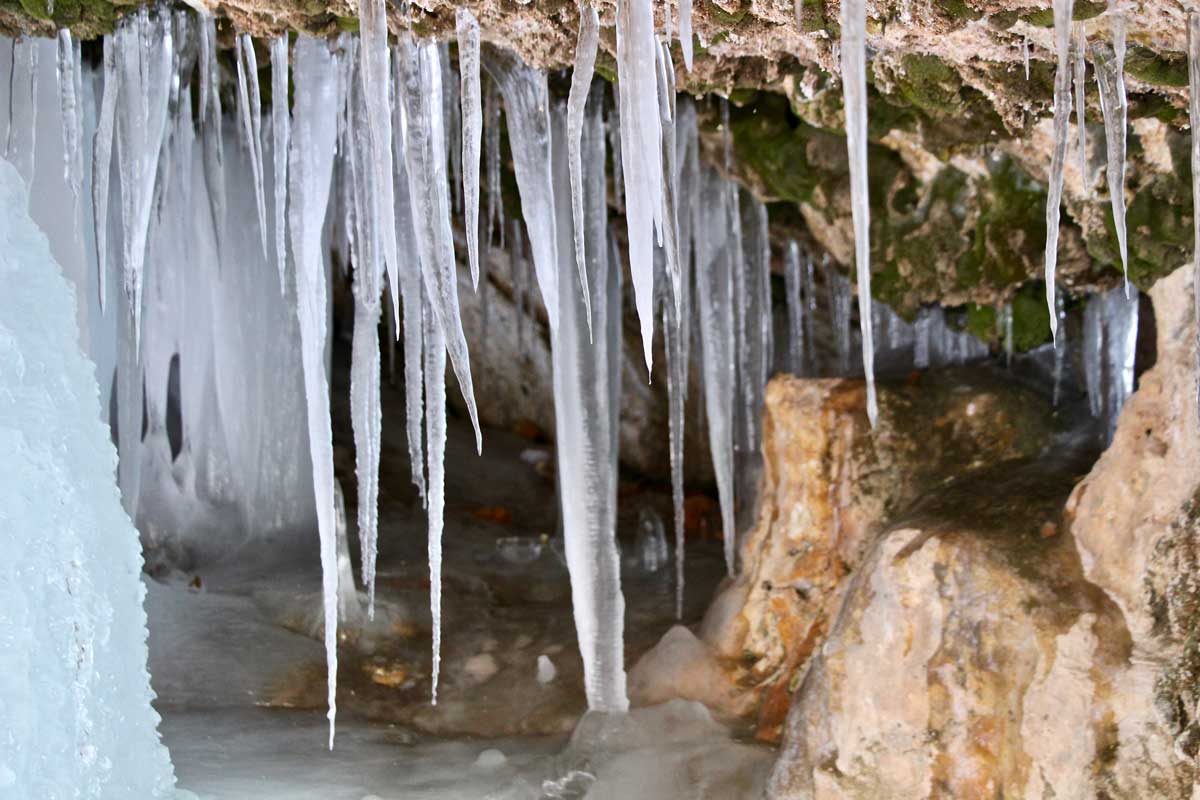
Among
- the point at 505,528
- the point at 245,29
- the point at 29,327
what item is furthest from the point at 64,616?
the point at 505,528

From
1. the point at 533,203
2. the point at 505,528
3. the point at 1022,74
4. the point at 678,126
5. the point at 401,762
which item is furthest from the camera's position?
the point at 505,528

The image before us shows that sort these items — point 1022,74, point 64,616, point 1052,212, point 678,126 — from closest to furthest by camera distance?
1. point 1052,212
2. point 64,616
3. point 1022,74
4. point 678,126

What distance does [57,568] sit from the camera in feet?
9.61

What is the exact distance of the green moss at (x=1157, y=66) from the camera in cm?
277

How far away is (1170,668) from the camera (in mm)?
3020

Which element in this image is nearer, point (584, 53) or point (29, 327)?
point (584, 53)

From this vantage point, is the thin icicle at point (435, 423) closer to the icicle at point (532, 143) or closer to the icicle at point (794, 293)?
the icicle at point (532, 143)

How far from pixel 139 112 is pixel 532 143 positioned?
3.93 feet

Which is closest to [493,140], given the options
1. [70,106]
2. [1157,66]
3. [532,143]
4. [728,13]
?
[532,143]

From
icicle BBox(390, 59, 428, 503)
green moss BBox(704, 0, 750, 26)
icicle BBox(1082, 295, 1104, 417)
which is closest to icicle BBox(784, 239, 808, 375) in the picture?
icicle BBox(1082, 295, 1104, 417)

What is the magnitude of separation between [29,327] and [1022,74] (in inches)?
105

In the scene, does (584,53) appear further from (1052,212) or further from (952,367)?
(952,367)

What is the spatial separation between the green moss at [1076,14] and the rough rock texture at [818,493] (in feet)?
6.51

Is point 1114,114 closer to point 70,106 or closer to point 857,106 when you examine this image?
point 857,106
